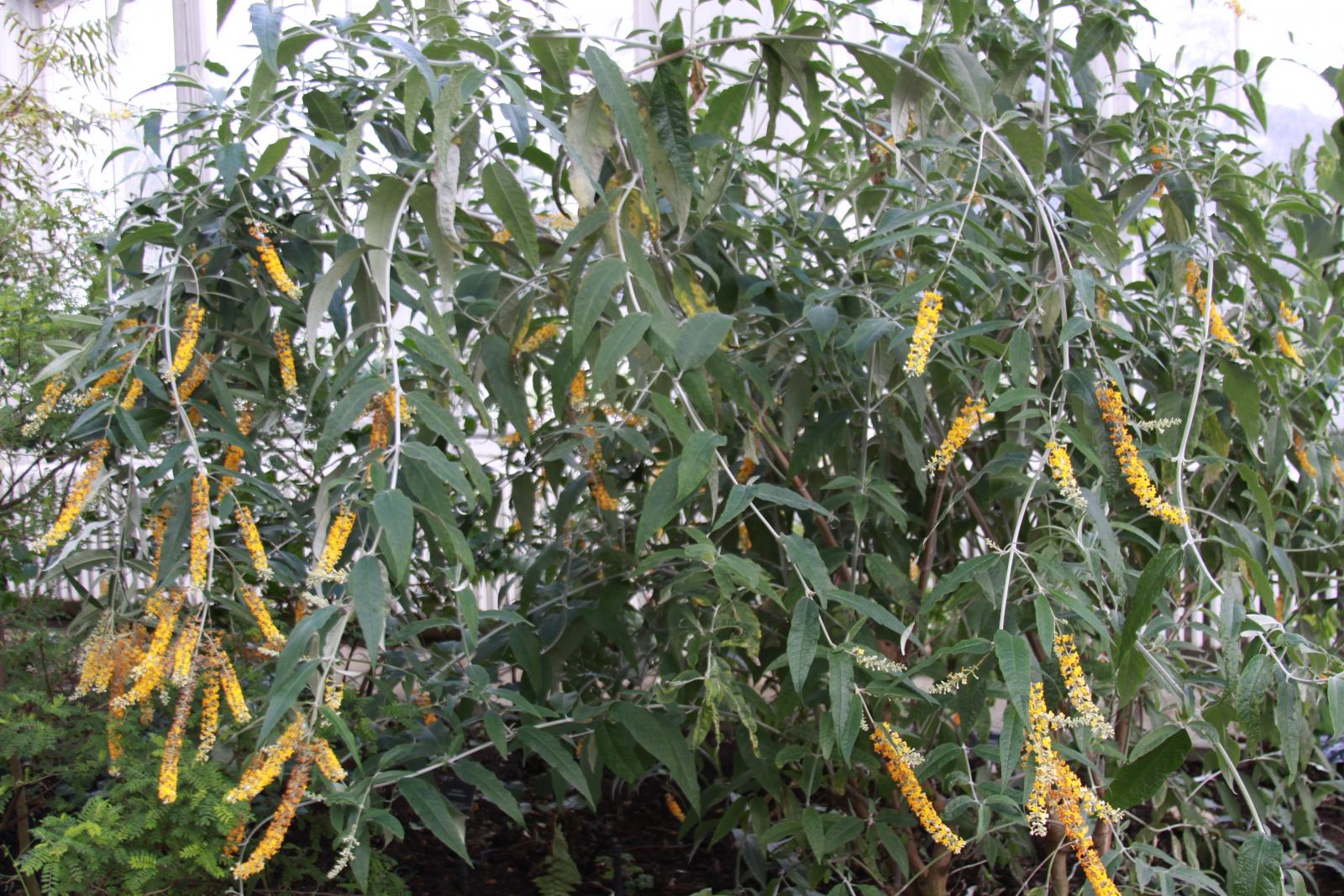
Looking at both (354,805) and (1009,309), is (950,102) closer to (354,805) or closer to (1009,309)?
(1009,309)

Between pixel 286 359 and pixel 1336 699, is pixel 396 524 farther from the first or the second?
pixel 1336 699

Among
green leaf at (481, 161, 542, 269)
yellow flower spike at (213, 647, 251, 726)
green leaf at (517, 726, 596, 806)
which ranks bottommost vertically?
green leaf at (517, 726, 596, 806)

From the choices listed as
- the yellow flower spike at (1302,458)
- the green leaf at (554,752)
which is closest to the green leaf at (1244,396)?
the yellow flower spike at (1302,458)

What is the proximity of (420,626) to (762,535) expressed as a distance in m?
0.60

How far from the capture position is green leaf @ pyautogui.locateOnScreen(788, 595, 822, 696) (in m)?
1.22

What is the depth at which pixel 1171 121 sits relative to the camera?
1.93 metres

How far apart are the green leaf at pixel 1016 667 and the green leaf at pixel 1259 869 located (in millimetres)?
270

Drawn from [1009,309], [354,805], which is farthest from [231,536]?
[1009,309]

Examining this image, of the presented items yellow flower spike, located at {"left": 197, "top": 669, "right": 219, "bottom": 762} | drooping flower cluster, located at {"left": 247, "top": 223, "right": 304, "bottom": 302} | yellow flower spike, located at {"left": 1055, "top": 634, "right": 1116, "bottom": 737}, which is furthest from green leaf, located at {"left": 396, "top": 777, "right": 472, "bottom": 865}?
yellow flower spike, located at {"left": 1055, "top": 634, "right": 1116, "bottom": 737}

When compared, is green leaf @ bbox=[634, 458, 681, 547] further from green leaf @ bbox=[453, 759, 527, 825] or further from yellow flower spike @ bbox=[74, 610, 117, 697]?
yellow flower spike @ bbox=[74, 610, 117, 697]

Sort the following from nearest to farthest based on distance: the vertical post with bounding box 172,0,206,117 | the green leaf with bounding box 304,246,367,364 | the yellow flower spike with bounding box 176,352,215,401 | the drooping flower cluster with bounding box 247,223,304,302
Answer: the green leaf with bounding box 304,246,367,364, the drooping flower cluster with bounding box 247,223,304,302, the yellow flower spike with bounding box 176,352,215,401, the vertical post with bounding box 172,0,206,117

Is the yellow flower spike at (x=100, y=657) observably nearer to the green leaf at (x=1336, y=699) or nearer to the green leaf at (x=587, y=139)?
the green leaf at (x=587, y=139)

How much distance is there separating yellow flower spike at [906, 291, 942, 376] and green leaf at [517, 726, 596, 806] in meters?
0.72

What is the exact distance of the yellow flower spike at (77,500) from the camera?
136 cm
